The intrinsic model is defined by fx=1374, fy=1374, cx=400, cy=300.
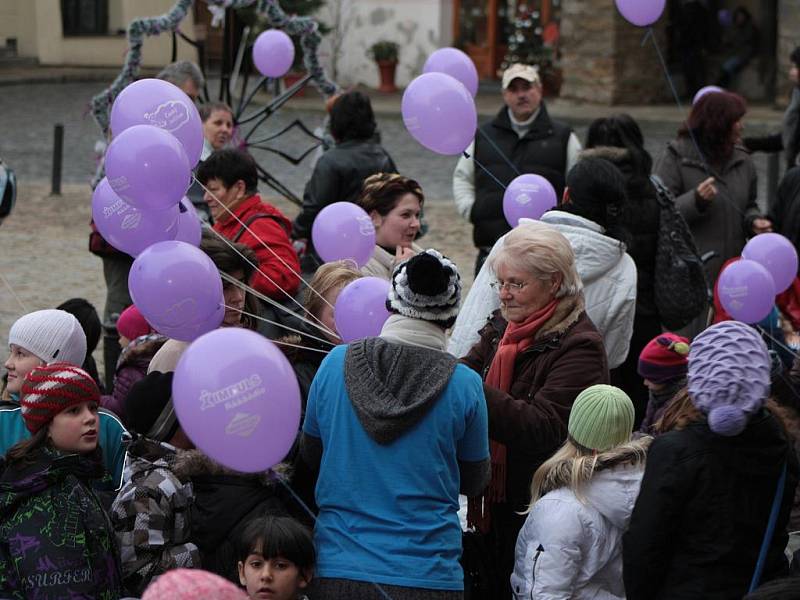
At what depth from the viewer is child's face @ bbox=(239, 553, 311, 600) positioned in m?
3.59

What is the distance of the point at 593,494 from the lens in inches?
154

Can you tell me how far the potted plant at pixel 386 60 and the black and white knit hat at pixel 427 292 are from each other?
21586 mm

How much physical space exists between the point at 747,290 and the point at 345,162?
2074mm

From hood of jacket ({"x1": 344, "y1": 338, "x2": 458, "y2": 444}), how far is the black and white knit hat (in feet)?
0.35

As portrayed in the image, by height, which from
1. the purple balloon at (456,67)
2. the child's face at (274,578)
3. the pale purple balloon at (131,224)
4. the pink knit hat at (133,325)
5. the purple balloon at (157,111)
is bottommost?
the pink knit hat at (133,325)

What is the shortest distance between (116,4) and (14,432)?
2559 cm

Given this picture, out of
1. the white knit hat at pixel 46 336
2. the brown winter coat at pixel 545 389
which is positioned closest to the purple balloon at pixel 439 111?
the brown winter coat at pixel 545 389

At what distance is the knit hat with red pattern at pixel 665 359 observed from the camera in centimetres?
511

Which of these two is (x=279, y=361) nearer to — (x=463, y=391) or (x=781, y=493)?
(x=463, y=391)

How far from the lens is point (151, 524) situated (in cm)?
372

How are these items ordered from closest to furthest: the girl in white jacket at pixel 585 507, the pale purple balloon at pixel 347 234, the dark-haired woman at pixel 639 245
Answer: the girl in white jacket at pixel 585 507
the pale purple balloon at pixel 347 234
the dark-haired woman at pixel 639 245

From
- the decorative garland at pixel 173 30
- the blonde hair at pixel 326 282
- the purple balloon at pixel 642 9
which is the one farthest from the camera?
the decorative garland at pixel 173 30

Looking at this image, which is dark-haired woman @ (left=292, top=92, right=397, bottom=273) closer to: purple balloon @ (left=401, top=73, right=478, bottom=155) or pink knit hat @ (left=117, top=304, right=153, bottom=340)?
purple balloon @ (left=401, top=73, right=478, bottom=155)

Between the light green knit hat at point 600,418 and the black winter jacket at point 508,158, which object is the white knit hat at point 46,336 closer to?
the light green knit hat at point 600,418
